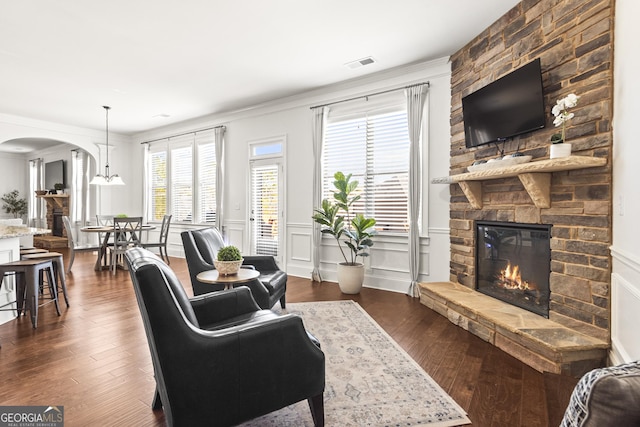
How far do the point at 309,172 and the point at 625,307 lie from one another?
13.7 feet

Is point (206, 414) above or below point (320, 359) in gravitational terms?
below

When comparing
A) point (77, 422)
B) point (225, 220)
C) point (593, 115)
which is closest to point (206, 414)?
point (77, 422)

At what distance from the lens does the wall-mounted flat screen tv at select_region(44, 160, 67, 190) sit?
371 inches

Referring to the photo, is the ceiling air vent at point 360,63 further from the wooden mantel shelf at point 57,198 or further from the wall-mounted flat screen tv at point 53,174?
the wall-mounted flat screen tv at point 53,174

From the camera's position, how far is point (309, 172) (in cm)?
556

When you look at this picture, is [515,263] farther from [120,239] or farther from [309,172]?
[120,239]

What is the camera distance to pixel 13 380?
230 centimetres

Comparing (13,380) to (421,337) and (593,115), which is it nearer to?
(421,337)

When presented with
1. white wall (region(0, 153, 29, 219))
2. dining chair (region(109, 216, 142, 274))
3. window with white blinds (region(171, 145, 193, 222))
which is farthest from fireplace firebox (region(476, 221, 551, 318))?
white wall (region(0, 153, 29, 219))

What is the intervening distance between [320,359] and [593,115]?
2622 millimetres

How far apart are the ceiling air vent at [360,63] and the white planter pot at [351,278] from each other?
2.65 metres

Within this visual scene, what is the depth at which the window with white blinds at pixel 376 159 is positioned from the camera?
4.76 metres

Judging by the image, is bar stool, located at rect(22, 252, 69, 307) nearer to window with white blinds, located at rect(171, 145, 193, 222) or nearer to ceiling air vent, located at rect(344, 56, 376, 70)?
window with white blinds, located at rect(171, 145, 193, 222)

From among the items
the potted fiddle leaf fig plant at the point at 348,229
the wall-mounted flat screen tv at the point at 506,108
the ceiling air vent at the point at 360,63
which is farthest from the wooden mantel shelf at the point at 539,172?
the ceiling air vent at the point at 360,63
